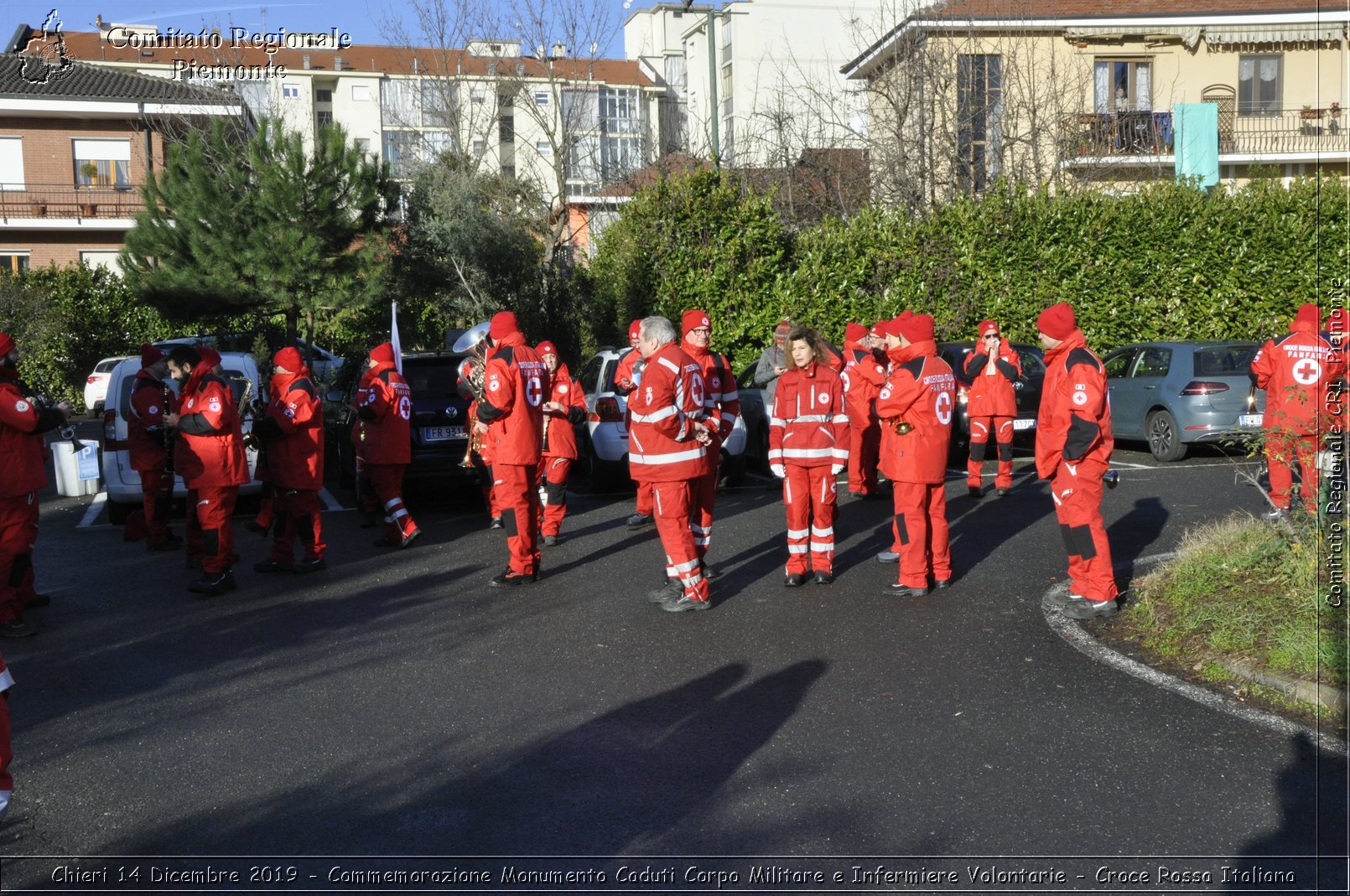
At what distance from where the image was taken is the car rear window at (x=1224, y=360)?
50.7 ft

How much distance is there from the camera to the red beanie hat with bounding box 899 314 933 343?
8.62 metres

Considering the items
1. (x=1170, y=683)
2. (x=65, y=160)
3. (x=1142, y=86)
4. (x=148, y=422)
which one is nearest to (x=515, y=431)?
(x=148, y=422)

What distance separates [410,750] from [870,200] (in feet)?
70.9

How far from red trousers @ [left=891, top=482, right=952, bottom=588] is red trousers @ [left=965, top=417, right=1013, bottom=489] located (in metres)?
4.27

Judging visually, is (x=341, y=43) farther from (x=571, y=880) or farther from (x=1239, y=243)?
(x=571, y=880)

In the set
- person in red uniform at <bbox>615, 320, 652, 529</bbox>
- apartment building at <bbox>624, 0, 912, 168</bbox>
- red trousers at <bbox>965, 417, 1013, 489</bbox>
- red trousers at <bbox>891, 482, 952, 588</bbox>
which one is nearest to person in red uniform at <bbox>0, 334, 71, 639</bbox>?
person in red uniform at <bbox>615, 320, 652, 529</bbox>

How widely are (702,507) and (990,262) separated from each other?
42.6 feet

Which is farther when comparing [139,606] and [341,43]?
[341,43]

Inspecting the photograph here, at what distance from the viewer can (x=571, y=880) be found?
4230 millimetres

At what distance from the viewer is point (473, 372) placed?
1023 centimetres

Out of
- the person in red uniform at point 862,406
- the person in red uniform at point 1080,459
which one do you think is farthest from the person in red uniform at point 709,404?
the person in red uniform at point 1080,459

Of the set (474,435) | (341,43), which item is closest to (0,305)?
(341,43)

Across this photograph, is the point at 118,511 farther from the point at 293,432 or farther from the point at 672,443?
the point at 672,443

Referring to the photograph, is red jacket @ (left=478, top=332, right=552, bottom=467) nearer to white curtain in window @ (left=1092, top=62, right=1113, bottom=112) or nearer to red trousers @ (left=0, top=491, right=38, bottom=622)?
red trousers @ (left=0, top=491, right=38, bottom=622)
